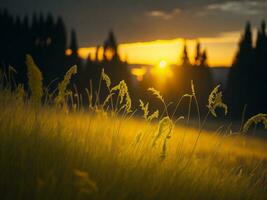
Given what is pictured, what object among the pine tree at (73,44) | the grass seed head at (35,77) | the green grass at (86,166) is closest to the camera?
the green grass at (86,166)

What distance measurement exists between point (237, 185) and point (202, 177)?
0.56 m

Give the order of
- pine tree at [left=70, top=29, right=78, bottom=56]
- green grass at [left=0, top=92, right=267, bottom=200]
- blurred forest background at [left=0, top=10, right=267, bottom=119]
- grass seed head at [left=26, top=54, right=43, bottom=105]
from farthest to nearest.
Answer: pine tree at [left=70, top=29, right=78, bottom=56] < blurred forest background at [left=0, top=10, right=267, bottom=119] < grass seed head at [left=26, top=54, right=43, bottom=105] < green grass at [left=0, top=92, right=267, bottom=200]

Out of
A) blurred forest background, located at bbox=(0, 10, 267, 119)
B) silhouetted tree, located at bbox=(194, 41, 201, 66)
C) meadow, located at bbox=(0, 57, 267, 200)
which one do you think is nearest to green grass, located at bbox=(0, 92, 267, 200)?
meadow, located at bbox=(0, 57, 267, 200)

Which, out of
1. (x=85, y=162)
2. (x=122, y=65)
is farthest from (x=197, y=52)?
(x=85, y=162)

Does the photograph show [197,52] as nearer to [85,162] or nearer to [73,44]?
[73,44]

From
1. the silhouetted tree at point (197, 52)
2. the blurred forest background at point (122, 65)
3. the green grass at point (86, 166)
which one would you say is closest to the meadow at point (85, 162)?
the green grass at point (86, 166)

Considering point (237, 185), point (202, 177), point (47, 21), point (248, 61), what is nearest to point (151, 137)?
point (202, 177)

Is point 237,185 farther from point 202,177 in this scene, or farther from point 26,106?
point 26,106

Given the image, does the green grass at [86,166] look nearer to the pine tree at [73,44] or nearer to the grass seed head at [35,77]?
the grass seed head at [35,77]

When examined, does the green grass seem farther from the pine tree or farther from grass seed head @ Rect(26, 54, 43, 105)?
the pine tree

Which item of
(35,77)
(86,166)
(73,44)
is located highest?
(73,44)

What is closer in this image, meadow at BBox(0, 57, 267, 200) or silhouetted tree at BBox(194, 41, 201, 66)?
meadow at BBox(0, 57, 267, 200)

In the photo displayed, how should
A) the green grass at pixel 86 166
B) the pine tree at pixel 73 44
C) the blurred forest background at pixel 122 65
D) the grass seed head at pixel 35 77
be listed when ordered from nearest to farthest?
the green grass at pixel 86 166 < the grass seed head at pixel 35 77 < the blurred forest background at pixel 122 65 < the pine tree at pixel 73 44

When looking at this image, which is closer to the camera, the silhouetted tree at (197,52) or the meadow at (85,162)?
the meadow at (85,162)
